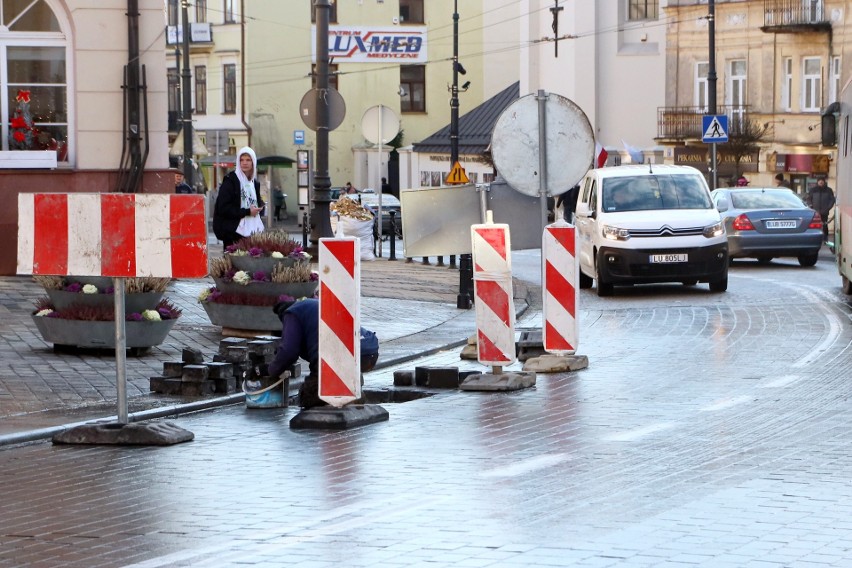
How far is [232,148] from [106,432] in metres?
66.4

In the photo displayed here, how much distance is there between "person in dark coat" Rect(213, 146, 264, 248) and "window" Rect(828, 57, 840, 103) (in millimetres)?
36924

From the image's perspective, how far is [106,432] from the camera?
1059cm

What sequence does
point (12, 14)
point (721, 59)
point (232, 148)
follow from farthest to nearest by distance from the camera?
1. point (232, 148)
2. point (721, 59)
3. point (12, 14)

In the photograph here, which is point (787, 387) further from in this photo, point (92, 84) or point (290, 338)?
point (92, 84)

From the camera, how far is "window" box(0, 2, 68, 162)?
2303 centimetres

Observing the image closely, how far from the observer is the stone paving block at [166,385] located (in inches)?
508

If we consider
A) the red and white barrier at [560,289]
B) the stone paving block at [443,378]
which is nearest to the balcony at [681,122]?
the red and white barrier at [560,289]

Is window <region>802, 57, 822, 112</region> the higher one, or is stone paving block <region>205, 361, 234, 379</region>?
window <region>802, 57, 822, 112</region>

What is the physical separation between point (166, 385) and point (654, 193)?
1252 cm

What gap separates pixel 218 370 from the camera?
42.6 ft

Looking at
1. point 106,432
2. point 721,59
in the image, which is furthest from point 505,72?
point 106,432

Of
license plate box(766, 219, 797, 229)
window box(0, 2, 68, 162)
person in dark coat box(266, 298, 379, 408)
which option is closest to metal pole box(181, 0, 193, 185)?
license plate box(766, 219, 797, 229)

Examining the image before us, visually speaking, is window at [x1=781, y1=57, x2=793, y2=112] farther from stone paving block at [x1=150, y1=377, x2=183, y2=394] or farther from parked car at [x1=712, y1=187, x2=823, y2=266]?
stone paving block at [x1=150, y1=377, x2=183, y2=394]

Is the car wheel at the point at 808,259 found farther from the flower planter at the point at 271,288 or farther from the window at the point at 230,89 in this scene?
the window at the point at 230,89
